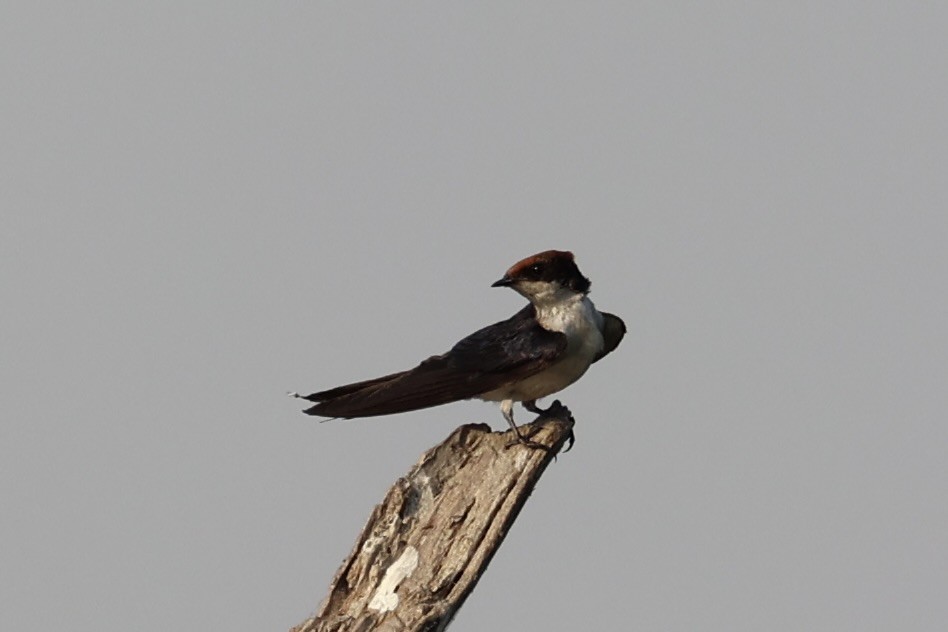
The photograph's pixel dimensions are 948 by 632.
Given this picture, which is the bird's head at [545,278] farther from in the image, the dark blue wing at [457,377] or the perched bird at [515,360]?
the dark blue wing at [457,377]

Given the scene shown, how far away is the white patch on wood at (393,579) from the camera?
6625 millimetres

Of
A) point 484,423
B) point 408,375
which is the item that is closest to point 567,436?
point 484,423

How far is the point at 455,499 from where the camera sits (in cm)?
702

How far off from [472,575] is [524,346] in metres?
1.34

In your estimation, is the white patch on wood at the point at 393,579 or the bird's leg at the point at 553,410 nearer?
the white patch on wood at the point at 393,579

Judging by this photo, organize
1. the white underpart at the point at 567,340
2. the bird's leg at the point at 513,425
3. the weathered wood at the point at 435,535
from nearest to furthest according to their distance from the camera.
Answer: the weathered wood at the point at 435,535, the bird's leg at the point at 513,425, the white underpart at the point at 567,340

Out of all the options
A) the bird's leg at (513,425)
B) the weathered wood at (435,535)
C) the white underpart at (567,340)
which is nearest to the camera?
the weathered wood at (435,535)

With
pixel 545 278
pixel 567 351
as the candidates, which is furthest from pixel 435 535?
pixel 545 278

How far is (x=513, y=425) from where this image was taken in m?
7.34

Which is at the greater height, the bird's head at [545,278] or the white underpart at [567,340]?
the bird's head at [545,278]

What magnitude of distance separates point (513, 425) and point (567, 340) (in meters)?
0.57

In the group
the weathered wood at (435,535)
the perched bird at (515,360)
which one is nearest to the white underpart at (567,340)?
the perched bird at (515,360)

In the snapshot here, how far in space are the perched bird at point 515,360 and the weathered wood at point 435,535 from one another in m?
0.24

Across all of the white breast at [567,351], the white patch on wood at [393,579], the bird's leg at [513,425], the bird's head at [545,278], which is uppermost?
the bird's head at [545,278]
